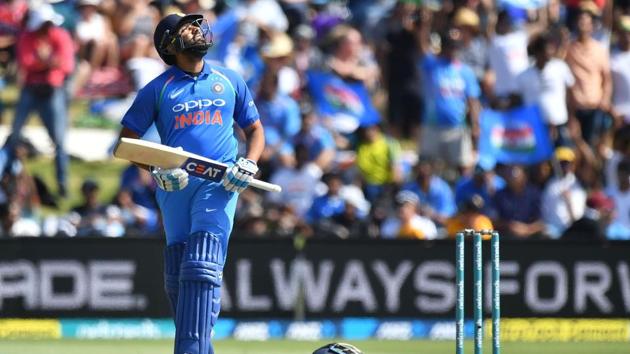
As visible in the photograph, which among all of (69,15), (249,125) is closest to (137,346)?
(249,125)

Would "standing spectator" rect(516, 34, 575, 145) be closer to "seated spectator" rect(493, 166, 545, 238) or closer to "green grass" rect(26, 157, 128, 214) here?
"seated spectator" rect(493, 166, 545, 238)

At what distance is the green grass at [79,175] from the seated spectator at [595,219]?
4980mm

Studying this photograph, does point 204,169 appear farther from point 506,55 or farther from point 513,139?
point 506,55

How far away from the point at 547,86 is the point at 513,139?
2.65 feet

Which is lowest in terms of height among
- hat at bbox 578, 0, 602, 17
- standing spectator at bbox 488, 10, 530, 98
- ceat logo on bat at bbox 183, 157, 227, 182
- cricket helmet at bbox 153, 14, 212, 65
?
ceat logo on bat at bbox 183, 157, 227, 182

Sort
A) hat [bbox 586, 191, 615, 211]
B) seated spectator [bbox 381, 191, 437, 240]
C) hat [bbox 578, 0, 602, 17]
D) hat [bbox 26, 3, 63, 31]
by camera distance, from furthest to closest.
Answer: hat [bbox 578, 0, 602, 17] → hat [bbox 26, 3, 63, 31] → hat [bbox 586, 191, 615, 211] → seated spectator [bbox 381, 191, 437, 240]

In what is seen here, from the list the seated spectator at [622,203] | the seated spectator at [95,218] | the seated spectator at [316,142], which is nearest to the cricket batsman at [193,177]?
the seated spectator at [95,218]

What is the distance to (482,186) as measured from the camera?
15.4 m

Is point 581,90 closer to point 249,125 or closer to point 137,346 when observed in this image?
point 137,346

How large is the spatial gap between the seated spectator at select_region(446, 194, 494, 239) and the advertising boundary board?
1.41ft

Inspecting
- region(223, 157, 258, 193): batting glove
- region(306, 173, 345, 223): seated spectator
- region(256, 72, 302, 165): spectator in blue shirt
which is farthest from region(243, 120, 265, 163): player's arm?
region(256, 72, 302, 165): spectator in blue shirt

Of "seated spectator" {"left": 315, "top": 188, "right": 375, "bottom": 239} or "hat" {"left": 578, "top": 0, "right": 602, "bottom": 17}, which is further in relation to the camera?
"hat" {"left": 578, "top": 0, "right": 602, "bottom": 17}

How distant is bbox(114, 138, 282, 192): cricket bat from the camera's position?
799 cm

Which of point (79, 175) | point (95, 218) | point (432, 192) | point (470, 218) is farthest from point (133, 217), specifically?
point (470, 218)
